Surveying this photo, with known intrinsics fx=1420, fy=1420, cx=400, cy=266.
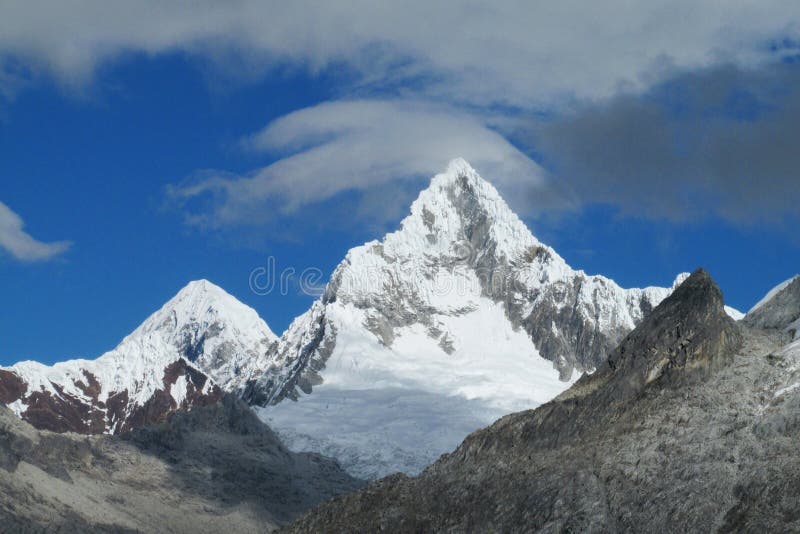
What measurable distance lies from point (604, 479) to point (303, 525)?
35776mm

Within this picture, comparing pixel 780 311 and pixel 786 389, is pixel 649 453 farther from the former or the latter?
pixel 780 311

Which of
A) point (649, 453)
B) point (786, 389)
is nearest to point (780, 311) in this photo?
point (786, 389)

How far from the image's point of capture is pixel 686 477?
96812 mm

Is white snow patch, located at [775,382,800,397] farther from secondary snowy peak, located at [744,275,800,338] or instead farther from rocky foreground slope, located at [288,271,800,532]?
secondary snowy peak, located at [744,275,800,338]

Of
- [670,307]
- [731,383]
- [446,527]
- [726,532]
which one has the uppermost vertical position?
[670,307]

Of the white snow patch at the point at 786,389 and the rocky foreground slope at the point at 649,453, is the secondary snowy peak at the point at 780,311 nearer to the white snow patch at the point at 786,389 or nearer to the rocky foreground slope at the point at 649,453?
the rocky foreground slope at the point at 649,453

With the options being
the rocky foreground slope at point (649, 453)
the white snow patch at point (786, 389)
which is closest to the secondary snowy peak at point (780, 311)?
the rocky foreground slope at point (649, 453)

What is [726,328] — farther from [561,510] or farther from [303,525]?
[303,525]

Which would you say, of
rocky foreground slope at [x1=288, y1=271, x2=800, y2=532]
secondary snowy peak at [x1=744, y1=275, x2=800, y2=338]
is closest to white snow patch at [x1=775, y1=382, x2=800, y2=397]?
rocky foreground slope at [x1=288, y1=271, x2=800, y2=532]

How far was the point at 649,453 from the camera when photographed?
333ft

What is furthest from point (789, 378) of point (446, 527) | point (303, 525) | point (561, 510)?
point (303, 525)

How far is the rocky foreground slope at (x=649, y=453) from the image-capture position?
308 feet

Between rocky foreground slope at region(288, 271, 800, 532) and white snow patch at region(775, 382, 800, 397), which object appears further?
white snow patch at region(775, 382, 800, 397)

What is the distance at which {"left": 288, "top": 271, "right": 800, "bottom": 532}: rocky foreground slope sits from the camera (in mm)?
93812
